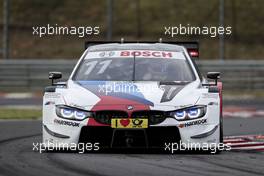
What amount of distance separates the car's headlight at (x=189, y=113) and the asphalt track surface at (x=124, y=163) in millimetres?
435

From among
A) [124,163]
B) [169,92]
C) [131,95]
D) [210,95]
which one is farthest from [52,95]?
[210,95]

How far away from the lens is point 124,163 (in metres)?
9.42

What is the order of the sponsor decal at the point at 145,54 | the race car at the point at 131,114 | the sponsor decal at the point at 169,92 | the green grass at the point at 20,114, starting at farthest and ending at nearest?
1. the green grass at the point at 20,114
2. the sponsor decal at the point at 145,54
3. the sponsor decal at the point at 169,92
4. the race car at the point at 131,114

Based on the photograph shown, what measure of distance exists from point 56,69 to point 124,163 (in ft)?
70.9

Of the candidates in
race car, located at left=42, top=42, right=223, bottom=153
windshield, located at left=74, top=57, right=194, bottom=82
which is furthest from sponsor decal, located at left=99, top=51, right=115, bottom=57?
race car, located at left=42, top=42, right=223, bottom=153

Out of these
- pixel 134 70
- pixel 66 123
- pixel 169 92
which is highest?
pixel 134 70

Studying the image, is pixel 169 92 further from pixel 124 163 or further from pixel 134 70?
pixel 124 163

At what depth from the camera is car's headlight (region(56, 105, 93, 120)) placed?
10141mm

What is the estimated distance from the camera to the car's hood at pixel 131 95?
33.3ft

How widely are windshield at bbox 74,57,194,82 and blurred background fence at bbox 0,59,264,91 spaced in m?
18.8

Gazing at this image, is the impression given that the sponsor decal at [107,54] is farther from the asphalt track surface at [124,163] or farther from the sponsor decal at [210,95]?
the sponsor decal at [210,95]

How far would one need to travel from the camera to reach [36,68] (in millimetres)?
30953

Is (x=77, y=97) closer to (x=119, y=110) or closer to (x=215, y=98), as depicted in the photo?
(x=119, y=110)

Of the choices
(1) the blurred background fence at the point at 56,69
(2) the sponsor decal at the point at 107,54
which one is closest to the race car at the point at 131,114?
(2) the sponsor decal at the point at 107,54
